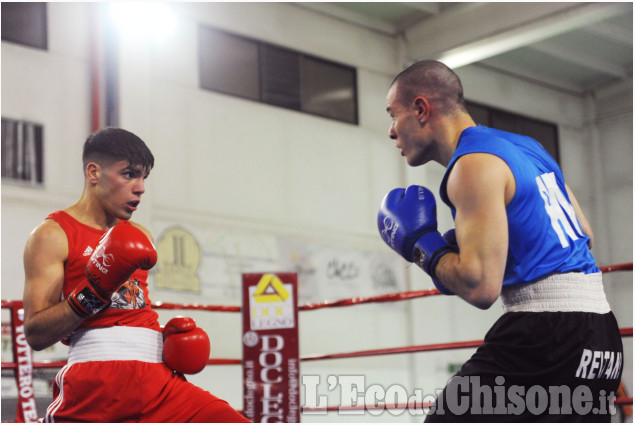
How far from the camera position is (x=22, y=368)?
3467 millimetres

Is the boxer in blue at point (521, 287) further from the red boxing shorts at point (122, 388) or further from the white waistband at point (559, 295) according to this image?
the red boxing shorts at point (122, 388)

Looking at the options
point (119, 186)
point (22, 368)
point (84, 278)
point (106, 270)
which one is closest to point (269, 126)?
point (22, 368)

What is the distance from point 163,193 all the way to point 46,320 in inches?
185

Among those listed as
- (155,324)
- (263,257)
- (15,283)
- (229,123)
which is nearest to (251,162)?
(229,123)

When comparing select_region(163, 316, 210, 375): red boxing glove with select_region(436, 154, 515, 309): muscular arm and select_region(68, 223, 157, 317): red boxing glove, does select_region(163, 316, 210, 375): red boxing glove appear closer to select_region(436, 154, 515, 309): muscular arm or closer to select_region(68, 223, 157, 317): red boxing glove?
select_region(68, 223, 157, 317): red boxing glove

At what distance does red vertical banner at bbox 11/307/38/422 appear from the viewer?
3459 mm

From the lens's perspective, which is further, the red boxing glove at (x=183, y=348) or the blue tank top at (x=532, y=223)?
the red boxing glove at (x=183, y=348)

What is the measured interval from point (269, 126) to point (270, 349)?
4.07 m

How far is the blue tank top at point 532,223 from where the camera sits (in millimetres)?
1717

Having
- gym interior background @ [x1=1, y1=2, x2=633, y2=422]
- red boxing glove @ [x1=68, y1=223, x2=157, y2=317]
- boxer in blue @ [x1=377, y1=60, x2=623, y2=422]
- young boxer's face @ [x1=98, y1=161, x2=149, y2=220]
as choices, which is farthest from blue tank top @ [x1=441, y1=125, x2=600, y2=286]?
gym interior background @ [x1=1, y1=2, x2=633, y2=422]

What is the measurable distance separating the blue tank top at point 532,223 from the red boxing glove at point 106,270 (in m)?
0.77

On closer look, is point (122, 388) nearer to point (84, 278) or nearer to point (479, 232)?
point (84, 278)

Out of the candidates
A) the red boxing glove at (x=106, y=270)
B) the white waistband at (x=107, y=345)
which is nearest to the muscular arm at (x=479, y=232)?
the red boxing glove at (x=106, y=270)

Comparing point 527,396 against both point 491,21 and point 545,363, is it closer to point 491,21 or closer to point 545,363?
point 545,363
